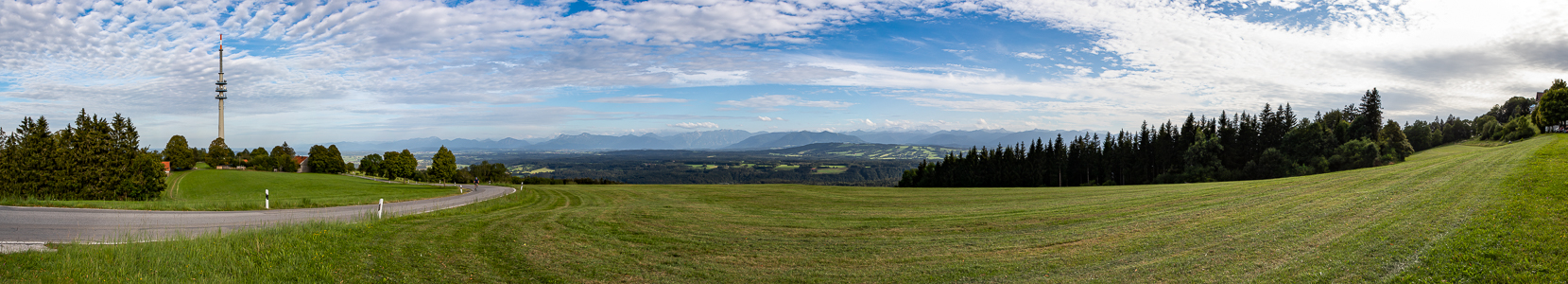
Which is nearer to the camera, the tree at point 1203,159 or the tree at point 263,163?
the tree at point 1203,159

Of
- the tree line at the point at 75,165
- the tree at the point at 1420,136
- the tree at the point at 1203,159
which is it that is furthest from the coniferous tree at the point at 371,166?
the tree at the point at 1420,136

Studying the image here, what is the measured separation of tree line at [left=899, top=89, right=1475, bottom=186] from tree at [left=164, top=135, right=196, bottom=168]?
345 ft

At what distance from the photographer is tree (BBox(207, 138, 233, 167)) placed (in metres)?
93.5

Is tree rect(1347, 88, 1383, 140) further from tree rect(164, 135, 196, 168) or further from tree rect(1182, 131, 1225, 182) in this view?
tree rect(164, 135, 196, 168)

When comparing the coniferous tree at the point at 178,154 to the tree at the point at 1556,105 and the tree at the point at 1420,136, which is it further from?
the tree at the point at 1420,136

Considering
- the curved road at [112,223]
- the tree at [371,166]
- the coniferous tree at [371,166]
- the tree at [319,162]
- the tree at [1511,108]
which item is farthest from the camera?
the tree at [319,162]

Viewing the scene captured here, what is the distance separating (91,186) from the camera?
33.8 meters

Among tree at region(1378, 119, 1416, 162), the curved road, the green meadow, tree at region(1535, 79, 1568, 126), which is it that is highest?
tree at region(1535, 79, 1568, 126)

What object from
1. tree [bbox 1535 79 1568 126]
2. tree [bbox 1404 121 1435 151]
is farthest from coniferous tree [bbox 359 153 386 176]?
tree [bbox 1404 121 1435 151]

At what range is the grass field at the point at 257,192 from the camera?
19469 millimetres

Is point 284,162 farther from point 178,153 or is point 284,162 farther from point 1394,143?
point 1394,143

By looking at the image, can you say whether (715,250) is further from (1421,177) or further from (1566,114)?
(1566,114)

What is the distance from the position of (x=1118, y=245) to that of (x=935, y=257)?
3764mm

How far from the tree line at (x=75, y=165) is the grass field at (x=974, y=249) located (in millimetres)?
36481
